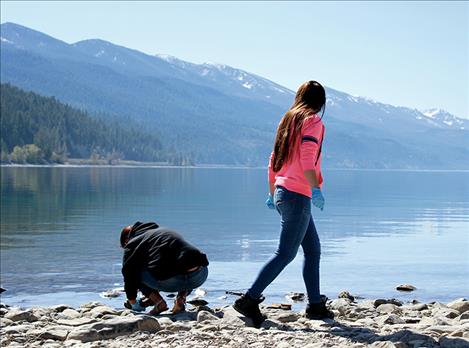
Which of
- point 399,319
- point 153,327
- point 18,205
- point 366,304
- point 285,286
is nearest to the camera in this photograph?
point 153,327

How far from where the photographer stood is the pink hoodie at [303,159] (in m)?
9.57

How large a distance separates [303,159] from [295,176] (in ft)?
0.94

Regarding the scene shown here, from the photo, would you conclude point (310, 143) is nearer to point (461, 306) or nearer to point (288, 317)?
point (288, 317)

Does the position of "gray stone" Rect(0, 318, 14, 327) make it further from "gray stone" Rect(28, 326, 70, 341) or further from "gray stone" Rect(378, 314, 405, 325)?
"gray stone" Rect(378, 314, 405, 325)

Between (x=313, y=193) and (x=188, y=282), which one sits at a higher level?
(x=313, y=193)

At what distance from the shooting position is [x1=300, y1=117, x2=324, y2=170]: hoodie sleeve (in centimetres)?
955

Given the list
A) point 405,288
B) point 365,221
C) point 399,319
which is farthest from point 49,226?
point 399,319

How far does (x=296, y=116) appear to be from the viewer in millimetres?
9773

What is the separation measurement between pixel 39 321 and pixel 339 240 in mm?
24805

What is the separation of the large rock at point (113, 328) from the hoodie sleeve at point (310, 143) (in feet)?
8.30

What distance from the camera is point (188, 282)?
1127cm

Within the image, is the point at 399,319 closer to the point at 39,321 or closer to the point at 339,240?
the point at 39,321

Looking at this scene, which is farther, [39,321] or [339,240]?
[339,240]

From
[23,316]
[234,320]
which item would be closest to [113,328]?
[234,320]
